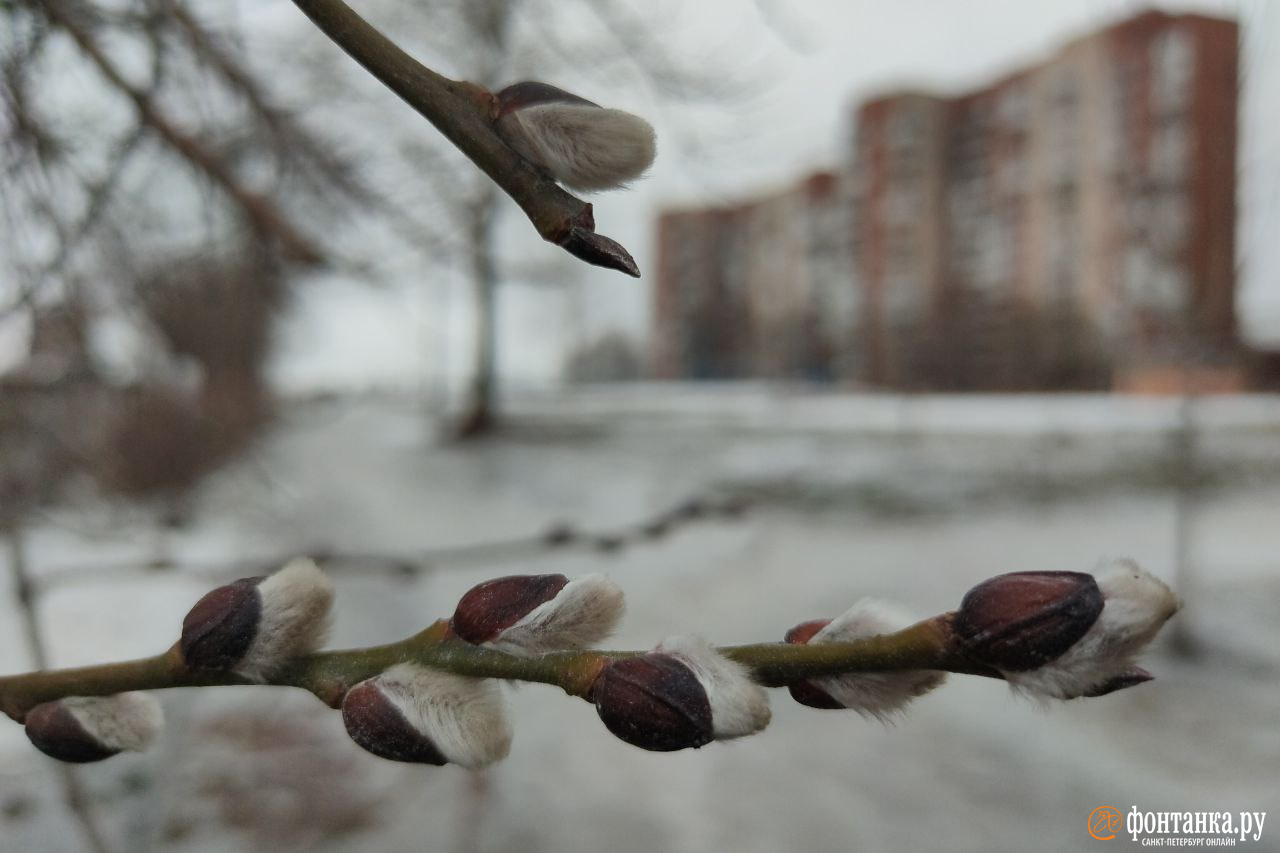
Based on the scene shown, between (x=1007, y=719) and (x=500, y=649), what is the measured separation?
4289mm

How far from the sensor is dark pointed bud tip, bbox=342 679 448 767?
1.37ft

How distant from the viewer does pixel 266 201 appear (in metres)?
2.42

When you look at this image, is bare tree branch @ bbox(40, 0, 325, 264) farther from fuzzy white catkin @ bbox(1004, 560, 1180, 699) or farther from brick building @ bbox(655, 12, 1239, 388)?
brick building @ bbox(655, 12, 1239, 388)

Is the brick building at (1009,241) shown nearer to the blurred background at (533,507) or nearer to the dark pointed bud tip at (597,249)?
the blurred background at (533,507)

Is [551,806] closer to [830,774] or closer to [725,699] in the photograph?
[830,774]

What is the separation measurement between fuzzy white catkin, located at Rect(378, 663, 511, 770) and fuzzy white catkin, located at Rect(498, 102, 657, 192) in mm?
234

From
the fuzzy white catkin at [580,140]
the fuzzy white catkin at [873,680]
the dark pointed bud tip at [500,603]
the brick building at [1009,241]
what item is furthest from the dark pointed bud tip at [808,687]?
the brick building at [1009,241]

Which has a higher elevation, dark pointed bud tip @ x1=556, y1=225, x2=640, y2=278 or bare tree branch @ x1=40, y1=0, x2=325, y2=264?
bare tree branch @ x1=40, y1=0, x2=325, y2=264

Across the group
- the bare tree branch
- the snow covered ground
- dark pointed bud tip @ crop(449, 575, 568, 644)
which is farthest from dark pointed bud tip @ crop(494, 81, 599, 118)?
the bare tree branch

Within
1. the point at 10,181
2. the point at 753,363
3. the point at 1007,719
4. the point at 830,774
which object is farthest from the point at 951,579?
the point at 753,363

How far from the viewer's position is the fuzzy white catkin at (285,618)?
1.50 feet

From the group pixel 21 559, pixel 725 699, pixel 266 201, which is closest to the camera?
pixel 725 699

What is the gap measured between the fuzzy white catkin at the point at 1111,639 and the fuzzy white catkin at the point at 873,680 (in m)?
0.04

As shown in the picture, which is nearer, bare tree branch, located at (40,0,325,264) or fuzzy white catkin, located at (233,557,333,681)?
fuzzy white catkin, located at (233,557,333,681)
